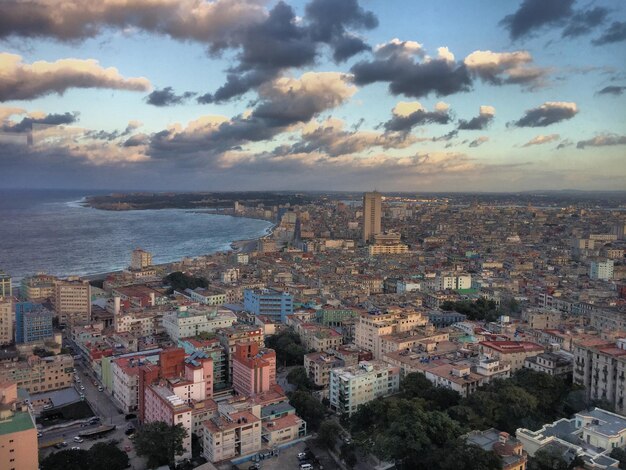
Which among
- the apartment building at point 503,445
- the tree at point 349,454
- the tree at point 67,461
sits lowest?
the tree at point 349,454

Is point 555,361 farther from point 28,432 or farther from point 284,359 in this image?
point 28,432

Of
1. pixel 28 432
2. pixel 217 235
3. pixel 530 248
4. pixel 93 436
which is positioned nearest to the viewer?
pixel 28 432

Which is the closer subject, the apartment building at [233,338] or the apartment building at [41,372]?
the apartment building at [41,372]

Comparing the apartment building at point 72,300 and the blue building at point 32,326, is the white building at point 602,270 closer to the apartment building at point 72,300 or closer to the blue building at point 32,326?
the apartment building at point 72,300

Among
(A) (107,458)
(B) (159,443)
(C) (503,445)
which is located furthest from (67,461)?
(C) (503,445)

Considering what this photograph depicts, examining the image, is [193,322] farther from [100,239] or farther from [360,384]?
[100,239]

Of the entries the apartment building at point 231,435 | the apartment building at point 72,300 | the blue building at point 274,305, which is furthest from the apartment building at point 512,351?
the apartment building at point 72,300

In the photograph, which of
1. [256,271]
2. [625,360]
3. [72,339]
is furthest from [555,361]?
[256,271]

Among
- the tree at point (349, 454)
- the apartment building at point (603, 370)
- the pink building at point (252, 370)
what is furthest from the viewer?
the pink building at point (252, 370)
